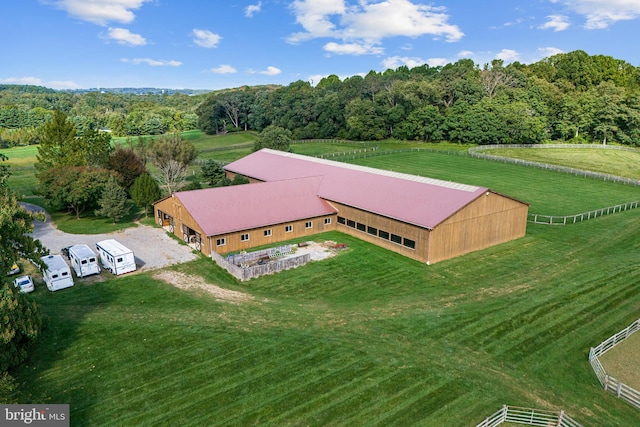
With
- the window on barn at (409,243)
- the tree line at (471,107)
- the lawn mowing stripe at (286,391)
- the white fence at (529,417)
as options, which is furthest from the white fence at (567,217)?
the tree line at (471,107)

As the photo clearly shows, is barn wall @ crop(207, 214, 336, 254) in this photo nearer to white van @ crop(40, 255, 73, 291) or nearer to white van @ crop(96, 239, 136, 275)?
white van @ crop(96, 239, 136, 275)

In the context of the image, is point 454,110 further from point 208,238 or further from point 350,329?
point 350,329

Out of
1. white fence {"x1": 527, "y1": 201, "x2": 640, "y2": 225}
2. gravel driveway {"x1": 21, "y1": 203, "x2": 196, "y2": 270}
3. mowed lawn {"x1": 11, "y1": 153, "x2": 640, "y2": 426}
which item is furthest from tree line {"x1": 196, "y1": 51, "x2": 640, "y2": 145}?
gravel driveway {"x1": 21, "y1": 203, "x2": 196, "y2": 270}

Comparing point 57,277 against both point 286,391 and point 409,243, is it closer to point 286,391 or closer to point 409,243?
point 286,391

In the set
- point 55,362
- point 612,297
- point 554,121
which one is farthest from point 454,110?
point 55,362

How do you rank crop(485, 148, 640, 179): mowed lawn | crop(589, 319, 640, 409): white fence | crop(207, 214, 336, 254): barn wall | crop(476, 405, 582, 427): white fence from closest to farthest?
crop(476, 405, 582, 427): white fence < crop(589, 319, 640, 409): white fence < crop(207, 214, 336, 254): barn wall < crop(485, 148, 640, 179): mowed lawn
